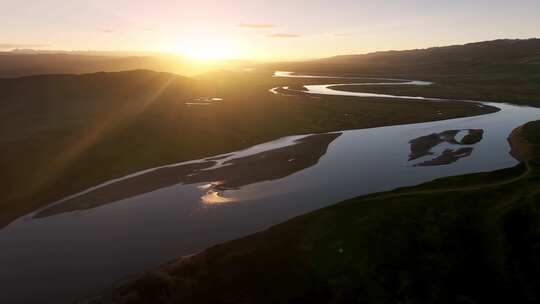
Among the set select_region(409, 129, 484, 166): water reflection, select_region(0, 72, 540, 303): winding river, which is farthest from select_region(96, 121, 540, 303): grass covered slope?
select_region(409, 129, 484, 166): water reflection

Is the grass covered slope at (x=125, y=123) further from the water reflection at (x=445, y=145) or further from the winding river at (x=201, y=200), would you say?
the water reflection at (x=445, y=145)

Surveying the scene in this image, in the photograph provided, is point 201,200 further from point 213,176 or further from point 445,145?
point 445,145

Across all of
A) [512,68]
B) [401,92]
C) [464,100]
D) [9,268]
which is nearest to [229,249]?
[9,268]

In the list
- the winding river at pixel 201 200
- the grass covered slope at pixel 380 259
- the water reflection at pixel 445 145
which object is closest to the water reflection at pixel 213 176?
the winding river at pixel 201 200

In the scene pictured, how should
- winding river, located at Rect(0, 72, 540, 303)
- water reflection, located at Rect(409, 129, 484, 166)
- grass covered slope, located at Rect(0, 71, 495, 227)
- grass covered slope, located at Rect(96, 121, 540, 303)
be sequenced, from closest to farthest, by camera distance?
grass covered slope, located at Rect(96, 121, 540, 303) → winding river, located at Rect(0, 72, 540, 303) → grass covered slope, located at Rect(0, 71, 495, 227) → water reflection, located at Rect(409, 129, 484, 166)

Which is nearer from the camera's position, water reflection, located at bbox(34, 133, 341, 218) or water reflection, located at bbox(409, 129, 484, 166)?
water reflection, located at bbox(34, 133, 341, 218)

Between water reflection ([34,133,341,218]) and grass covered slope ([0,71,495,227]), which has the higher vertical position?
grass covered slope ([0,71,495,227])

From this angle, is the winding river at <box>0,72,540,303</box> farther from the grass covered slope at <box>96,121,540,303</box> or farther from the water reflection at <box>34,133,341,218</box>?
the grass covered slope at <box>96,121,540,303</box>

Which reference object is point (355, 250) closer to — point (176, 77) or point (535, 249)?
point (535, 249)
